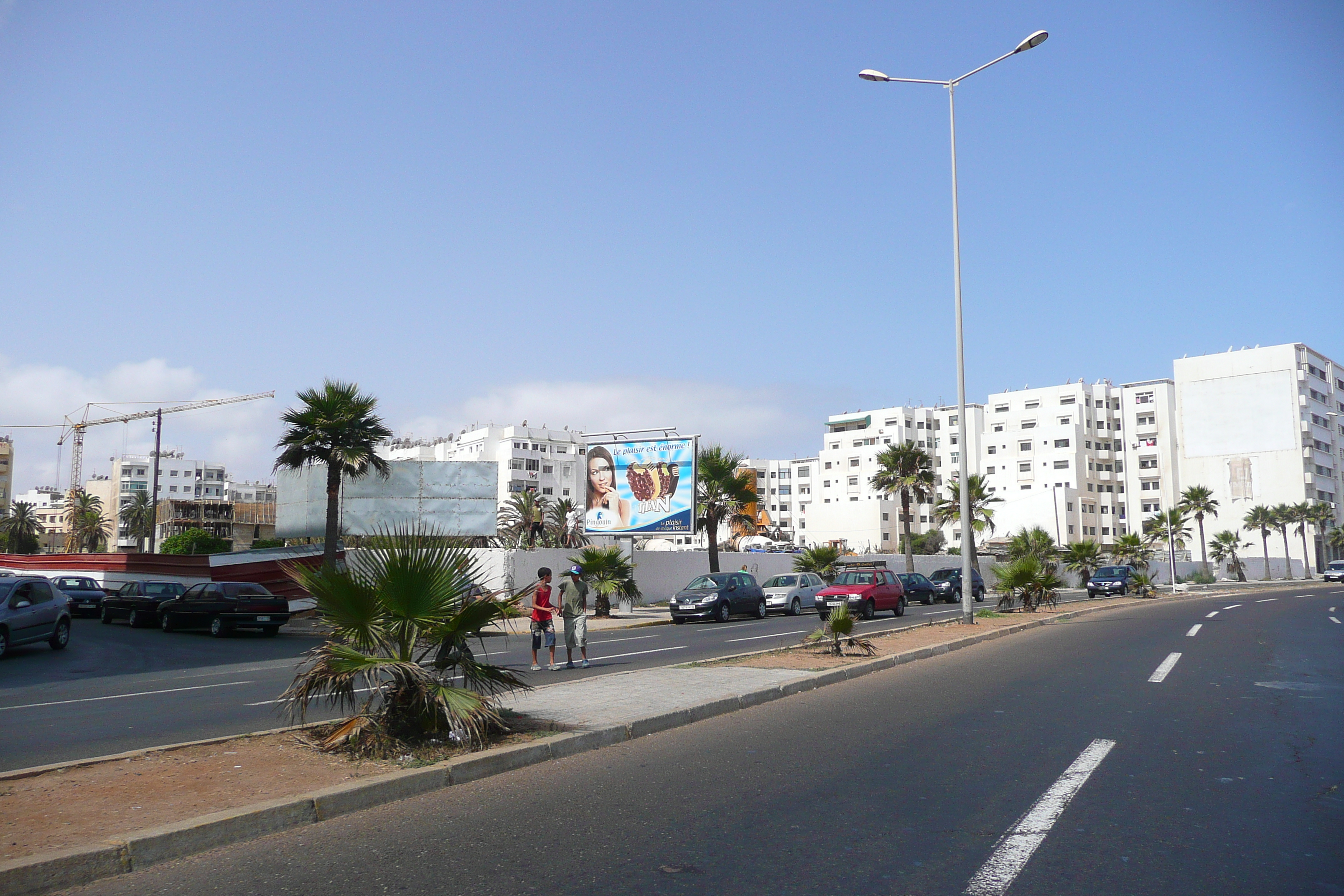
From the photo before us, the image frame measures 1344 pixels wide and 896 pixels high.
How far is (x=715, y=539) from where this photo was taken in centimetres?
4084

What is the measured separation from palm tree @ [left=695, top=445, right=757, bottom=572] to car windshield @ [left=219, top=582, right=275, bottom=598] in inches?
748

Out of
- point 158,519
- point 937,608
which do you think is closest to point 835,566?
point 937,608

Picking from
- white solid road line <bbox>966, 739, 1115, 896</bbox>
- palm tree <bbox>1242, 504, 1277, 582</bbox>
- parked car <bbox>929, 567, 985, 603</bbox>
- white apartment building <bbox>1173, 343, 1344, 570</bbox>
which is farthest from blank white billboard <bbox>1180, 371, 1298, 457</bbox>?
white solid road line <bbox>966, 739, 1115, 896</bbox>

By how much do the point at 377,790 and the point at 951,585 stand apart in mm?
41595

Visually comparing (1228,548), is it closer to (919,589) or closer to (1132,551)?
(1132,551)

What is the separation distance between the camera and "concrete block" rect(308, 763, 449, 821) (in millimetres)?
6309

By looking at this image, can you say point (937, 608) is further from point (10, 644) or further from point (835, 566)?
point (10, 644)

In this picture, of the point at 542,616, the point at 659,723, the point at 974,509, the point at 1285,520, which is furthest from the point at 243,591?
the point at 1285,520

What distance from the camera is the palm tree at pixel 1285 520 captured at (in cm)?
9312

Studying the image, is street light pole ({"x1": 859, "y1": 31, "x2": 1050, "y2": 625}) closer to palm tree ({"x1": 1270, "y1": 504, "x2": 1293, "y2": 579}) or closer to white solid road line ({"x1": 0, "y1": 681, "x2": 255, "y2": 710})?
white solid road line ({"x1": 0, "y1": 681, "x2": 255, "y2": 710})

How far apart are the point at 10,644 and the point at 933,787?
724 inches

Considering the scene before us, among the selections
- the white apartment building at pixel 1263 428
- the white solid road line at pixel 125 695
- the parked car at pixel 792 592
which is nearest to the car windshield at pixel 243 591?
the white solid road line at pixel 125 695

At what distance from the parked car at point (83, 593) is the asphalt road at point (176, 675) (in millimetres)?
5842

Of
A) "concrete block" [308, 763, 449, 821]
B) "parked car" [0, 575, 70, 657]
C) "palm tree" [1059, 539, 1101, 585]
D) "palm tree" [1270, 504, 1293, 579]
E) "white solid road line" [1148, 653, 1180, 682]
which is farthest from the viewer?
"palm tree" [1270, 504, 1293, 579]
